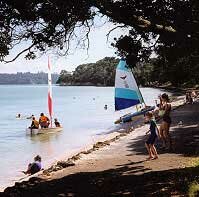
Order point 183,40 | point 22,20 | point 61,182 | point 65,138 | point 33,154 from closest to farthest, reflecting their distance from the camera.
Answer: point 183,40, point 22,20, point 61,182, point 33,154, point 65,138

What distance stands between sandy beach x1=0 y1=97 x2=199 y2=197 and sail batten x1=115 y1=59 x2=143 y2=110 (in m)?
21.7

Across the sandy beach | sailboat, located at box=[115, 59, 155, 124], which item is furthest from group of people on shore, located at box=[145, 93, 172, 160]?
sailboat, located at box=[115, 59, 155, 124]

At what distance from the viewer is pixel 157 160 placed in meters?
13.8

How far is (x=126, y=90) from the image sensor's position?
1578 inches

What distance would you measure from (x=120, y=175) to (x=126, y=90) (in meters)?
28.4

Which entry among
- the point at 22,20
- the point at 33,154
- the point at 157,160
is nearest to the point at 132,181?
the point at 157,160

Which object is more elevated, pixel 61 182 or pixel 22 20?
pixel 22 20

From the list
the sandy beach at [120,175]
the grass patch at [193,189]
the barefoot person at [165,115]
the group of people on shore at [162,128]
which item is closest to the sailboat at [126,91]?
the sandy beach at [120,175]

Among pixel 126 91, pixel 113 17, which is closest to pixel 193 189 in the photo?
pixel 113 17

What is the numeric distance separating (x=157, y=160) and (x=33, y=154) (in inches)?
605

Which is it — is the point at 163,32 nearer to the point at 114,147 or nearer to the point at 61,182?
the point at 61,182

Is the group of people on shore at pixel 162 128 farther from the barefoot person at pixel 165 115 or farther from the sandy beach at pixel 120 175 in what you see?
the sandy beach at pixel 120 175

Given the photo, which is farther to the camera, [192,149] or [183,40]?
[192,149]

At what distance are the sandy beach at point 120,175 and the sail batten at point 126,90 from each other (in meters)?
21.7
